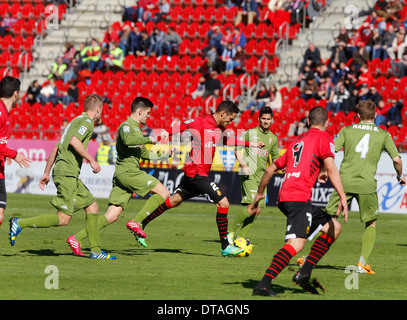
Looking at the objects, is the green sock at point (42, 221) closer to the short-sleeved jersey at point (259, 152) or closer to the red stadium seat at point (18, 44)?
the short-sleeved jersey at point (259, 152)

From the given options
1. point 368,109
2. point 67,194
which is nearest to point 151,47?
point 67,194

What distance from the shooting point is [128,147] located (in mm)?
12992

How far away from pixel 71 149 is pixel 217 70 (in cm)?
2093

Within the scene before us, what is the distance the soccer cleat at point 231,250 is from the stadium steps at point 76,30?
25.9 m

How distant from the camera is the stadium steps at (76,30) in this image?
125 feet

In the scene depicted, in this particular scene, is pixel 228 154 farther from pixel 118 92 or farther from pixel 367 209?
pixel 367 209

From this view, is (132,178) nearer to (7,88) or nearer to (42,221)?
(42,221)

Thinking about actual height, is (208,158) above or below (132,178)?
above

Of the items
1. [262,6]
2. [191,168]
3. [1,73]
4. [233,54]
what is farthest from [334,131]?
[1,73]

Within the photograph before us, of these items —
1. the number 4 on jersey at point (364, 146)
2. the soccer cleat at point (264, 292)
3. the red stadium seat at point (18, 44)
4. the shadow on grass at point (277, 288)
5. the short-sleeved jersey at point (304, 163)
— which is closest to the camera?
the soccer cleat at point (264, 292)

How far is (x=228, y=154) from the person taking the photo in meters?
25.8

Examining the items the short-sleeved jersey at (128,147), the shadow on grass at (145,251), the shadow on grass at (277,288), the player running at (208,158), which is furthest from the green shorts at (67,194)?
the shadow on grass at (277,288)

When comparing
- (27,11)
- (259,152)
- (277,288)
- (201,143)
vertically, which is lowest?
(277,288)

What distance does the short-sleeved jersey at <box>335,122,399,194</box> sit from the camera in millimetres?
11531
